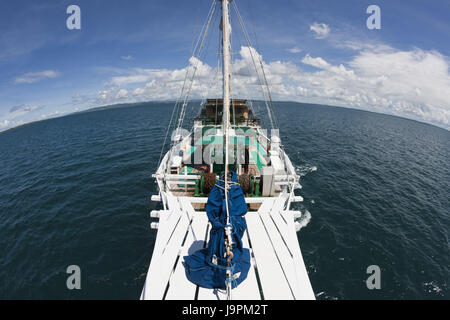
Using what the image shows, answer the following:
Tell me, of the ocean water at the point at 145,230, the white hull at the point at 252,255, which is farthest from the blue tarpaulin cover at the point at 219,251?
the ocean water at the point at 145,230

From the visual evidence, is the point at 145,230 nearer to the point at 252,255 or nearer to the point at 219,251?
the point at 252,255

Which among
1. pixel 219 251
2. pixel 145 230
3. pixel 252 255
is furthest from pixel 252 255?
pixel 145 230

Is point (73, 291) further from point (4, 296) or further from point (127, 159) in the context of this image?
point (127, 159)

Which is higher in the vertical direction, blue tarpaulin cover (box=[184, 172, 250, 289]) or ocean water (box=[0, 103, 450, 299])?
blue tarpaulin cover (box=[184, 172, 250, 289])

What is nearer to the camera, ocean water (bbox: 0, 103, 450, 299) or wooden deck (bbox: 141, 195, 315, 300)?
wooden deck (bbox: 141, 195, 315, 300)

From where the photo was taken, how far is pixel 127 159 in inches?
1064

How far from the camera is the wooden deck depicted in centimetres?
556

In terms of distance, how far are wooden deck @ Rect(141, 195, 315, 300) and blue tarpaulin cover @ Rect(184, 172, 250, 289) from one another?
0.28 meters

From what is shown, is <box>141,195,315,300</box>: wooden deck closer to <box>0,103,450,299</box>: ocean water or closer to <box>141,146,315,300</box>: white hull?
<box>141,146,315,300</box>: white hull

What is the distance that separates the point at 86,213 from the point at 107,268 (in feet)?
23.9

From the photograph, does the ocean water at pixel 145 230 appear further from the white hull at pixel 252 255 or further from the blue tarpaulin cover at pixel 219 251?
→ the blue tarpaulin cover at pixel 219 251

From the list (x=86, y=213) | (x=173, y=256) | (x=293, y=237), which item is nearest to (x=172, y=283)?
(x=173, y=256)

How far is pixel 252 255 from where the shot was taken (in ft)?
23.1

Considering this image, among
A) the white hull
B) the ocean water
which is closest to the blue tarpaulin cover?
the white hull
